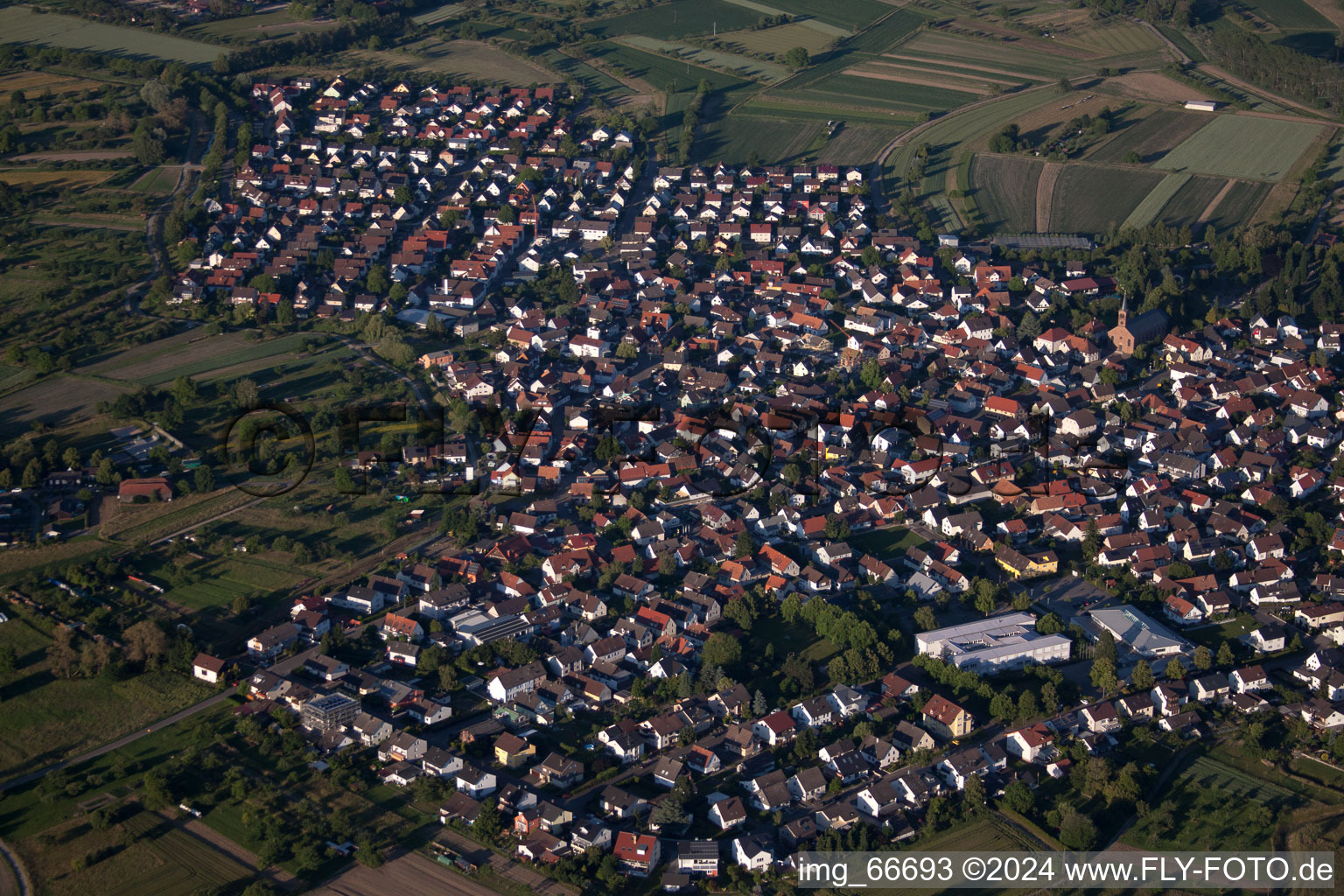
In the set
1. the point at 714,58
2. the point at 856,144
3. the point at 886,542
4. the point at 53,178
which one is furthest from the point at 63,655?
the point at 714,58

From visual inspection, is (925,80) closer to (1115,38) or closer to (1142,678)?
(1115,38)

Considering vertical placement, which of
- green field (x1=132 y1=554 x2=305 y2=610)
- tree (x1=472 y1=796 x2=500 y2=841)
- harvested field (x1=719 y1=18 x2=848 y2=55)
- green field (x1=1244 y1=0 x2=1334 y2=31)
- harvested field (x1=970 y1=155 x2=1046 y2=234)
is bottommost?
tree (x1=472 y1=796 x2=500 y2=841)

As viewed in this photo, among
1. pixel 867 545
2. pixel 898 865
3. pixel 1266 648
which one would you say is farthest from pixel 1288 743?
pixel 867 545

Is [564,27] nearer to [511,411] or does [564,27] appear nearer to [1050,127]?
[1050,127]

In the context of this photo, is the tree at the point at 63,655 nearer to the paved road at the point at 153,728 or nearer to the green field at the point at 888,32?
the paved road at the point at 153,728

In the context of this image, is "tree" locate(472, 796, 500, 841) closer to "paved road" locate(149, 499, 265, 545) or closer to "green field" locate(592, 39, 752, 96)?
"paved road" locate(149, 499, 265, 545)

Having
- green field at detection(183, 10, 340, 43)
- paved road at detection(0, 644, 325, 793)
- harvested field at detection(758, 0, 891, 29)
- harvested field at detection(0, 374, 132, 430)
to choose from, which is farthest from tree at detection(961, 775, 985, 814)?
green field at detection(183, 10, 340, 43)

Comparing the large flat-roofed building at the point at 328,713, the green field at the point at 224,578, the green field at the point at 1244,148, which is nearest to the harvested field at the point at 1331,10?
the green field at the point at 1244,148
